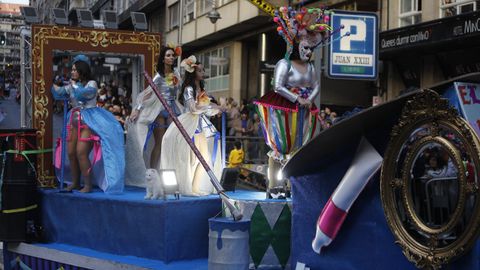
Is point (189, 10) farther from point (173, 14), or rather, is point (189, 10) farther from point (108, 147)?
point (108, 147)

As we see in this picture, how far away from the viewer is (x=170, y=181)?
602 centimetres

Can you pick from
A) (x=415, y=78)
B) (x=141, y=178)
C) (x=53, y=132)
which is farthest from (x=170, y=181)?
(x=415, y=78)

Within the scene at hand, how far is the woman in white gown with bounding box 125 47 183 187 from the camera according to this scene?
733cm

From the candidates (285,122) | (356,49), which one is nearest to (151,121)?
(285,122)

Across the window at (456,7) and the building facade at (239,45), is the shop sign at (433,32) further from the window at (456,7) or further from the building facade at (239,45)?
the building facade at (239,45)

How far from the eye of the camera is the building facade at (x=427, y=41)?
1614 cm

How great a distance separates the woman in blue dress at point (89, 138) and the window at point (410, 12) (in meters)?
13.2

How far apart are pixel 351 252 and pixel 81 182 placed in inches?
174

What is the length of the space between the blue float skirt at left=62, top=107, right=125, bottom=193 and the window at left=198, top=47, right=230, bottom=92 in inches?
944

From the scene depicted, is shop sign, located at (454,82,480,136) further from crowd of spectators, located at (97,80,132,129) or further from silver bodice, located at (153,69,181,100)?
crowd of spectators, located at (97,80,132,129)

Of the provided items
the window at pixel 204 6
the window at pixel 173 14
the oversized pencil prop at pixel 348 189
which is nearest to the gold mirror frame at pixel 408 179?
the oversized pencil prop at pixel 348 189

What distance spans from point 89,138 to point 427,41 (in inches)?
468

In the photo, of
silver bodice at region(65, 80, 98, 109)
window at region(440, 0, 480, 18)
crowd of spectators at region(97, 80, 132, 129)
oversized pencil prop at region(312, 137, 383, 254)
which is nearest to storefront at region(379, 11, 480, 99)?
window at region(440, 0, 480, 18)

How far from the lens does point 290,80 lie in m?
6.04
